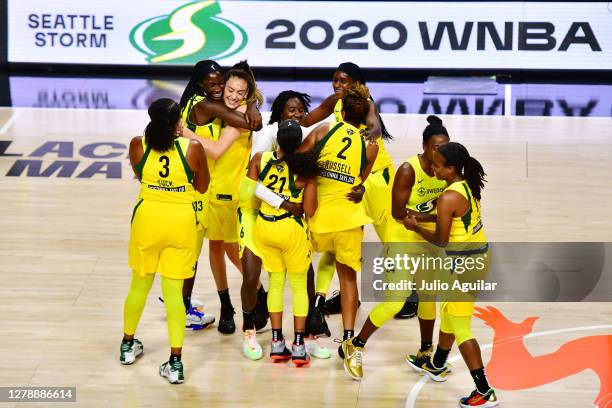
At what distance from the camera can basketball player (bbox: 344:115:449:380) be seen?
21.8ft

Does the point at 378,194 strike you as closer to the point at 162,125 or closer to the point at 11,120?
the point at 162,125

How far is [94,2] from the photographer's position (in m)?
15.6

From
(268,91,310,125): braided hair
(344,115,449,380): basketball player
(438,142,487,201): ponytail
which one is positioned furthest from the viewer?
(268,91,310,125): braided hair

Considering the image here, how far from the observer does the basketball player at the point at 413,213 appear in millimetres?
6633

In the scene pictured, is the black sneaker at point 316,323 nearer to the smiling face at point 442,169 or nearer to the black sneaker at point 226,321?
the black sneaker at point 226,321

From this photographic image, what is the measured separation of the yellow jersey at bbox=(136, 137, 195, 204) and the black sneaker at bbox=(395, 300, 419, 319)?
209 centimetres

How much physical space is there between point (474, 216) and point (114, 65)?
34.9ft

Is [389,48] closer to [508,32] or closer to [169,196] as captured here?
[508,32]

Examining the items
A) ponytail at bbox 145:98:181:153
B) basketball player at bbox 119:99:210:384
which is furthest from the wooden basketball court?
ponytail at bbox 145:98:181:153

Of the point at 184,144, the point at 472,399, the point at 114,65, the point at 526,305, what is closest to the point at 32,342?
the point at 184,144

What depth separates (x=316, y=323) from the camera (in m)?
7.40

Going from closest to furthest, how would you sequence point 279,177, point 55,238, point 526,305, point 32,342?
point 279,177 < point 32,342 < point 526,305 < point 55,238

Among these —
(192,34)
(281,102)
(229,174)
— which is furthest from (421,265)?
(192,34)

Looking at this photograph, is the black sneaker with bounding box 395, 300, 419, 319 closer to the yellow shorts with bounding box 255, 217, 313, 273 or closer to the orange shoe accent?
the orange shoe accent
